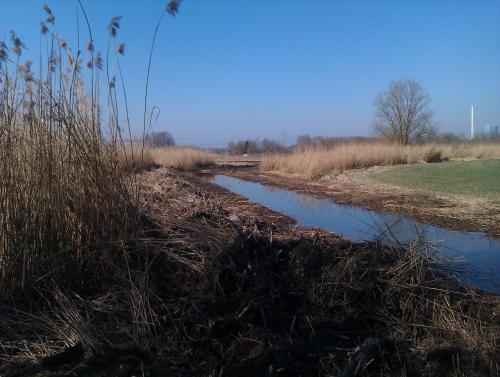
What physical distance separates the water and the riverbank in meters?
0.70

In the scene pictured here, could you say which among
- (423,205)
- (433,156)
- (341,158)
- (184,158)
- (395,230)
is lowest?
(423,205)

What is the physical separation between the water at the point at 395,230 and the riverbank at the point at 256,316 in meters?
0.70

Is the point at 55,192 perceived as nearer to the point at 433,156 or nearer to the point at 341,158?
the point at 341,158

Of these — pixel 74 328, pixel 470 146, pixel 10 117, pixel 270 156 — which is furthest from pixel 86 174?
pixel 470 146

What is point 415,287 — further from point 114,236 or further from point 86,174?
point 86,174

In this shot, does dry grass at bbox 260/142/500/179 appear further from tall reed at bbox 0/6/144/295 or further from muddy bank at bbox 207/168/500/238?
tall reed at bbox 0/6/144/295

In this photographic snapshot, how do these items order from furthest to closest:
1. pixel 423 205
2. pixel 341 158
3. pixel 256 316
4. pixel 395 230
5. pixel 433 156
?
pixel 433 156
pixel 341 158
pixel 423 205
pixel 395 230
pixel 256 316

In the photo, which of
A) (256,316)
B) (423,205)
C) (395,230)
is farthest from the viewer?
(423,205)

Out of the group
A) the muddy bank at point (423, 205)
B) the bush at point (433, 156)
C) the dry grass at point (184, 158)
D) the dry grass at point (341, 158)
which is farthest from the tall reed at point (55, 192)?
the bush at point (433, 156)

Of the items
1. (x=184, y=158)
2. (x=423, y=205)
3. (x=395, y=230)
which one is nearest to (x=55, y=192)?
(x=395, y=230)

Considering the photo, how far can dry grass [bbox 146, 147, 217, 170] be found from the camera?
2727cm

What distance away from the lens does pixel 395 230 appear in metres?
5.61

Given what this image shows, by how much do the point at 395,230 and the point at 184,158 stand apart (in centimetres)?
2532

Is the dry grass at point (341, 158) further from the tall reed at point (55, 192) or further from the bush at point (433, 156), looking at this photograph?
the tall reed at point (55, 192)
